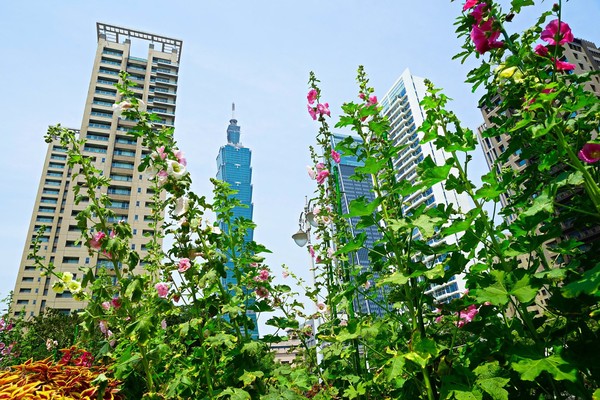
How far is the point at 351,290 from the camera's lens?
6.49 ft

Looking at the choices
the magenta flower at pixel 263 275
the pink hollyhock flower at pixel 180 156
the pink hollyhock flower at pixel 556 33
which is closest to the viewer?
the pink hollyhock flower at pixel 556 33

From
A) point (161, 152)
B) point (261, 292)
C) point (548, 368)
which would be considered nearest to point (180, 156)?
point (161, 152)

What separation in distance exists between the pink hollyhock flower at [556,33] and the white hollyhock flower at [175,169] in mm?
2325

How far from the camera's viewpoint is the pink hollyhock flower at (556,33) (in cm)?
160

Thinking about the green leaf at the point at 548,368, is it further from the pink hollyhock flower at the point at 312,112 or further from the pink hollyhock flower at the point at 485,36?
the pink hollyhock flower at the point at 312,112

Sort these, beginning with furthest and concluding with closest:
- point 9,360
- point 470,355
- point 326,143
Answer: point 9,360 → point 326,143 → point 470,355

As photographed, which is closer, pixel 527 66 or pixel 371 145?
pixel 527 66

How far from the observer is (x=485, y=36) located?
69.6 inches

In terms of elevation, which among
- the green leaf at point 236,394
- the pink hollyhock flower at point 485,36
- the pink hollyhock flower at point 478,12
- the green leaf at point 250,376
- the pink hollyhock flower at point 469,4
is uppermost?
the pink hollyhock flower at point 469,4

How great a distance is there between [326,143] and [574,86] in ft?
6.89

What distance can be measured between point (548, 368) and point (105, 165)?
55208 millimetres

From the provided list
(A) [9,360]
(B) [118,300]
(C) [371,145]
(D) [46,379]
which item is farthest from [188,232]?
(A) [9,360]

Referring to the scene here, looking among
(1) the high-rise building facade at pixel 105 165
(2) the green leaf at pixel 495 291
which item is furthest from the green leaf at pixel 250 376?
(1) the high-rise building facade at pixel 105 165

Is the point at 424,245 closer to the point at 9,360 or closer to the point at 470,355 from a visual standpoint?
the point at 470,355
